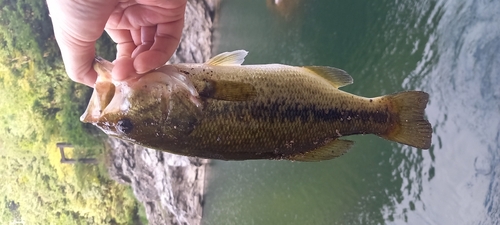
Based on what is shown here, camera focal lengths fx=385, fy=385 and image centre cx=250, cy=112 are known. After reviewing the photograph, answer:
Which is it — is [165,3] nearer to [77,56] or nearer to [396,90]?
[77,56]

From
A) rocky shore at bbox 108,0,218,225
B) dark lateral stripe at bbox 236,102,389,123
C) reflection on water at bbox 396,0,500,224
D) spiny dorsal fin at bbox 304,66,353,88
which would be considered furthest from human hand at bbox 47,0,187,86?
rocky shore at bbox 108,0,218,225

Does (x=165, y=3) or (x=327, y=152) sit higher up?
(x=165, y=3)

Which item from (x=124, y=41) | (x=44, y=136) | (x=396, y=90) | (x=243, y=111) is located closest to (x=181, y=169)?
(x=396, y=90)

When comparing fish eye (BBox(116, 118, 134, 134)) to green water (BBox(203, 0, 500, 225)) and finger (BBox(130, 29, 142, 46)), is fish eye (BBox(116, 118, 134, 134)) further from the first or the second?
green water (BBox(203, 0, 500, 225))

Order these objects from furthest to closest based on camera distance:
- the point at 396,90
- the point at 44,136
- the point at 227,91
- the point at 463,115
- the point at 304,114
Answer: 1. the point at 44,136
2. the point at 396,90
3. the point at 463,115
4. the point at 304,114
5. the point at 227,91

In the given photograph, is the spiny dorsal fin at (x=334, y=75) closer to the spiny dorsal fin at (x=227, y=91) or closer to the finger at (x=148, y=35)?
the spiny dorsal fin at (x=227, y=91)

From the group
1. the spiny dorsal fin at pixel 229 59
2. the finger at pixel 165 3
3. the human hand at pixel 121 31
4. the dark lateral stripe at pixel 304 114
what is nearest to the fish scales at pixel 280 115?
the dark lateral stripe at pixel 304 114

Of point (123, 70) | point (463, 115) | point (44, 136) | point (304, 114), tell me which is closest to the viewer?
point (123, 70)

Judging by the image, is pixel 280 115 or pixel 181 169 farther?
pixel 181 169
